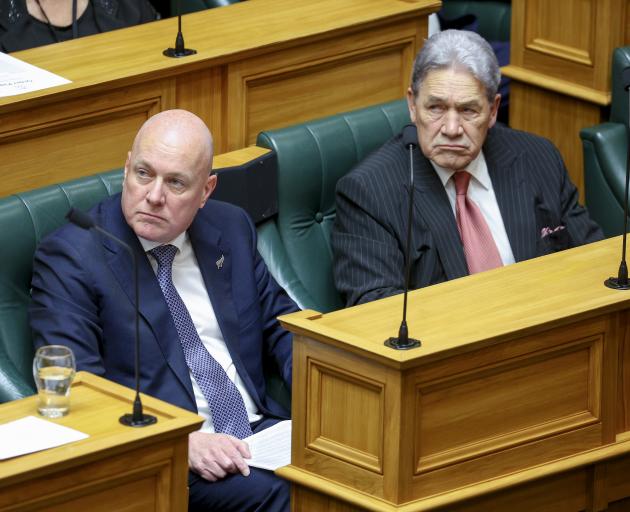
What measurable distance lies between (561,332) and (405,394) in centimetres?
42

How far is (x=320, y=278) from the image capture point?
4113 mm

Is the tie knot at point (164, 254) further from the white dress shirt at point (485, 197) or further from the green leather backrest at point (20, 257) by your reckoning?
the white dress shirt at point (485, 197)

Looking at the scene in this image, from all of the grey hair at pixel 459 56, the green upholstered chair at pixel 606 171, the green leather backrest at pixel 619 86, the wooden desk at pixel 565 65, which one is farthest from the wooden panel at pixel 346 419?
the wooden desk at pixel 565 65

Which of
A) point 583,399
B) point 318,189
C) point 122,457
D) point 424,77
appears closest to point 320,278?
point 318,189

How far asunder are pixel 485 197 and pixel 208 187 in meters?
0.74

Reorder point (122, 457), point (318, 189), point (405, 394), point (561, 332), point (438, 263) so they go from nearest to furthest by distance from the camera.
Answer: point (122, 457) < point (405, 394) < point (561, 332) < point (438, 263) < point (318, 189)

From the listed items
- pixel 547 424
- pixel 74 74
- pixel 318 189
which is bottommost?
pixel 547 424

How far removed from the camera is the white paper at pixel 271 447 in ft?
11.4

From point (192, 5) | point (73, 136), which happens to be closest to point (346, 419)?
point (73, 136)

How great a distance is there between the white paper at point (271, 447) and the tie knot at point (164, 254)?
16.1 inches

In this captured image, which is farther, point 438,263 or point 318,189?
point 318,189

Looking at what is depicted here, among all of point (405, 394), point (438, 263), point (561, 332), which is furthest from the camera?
point (438, 263)

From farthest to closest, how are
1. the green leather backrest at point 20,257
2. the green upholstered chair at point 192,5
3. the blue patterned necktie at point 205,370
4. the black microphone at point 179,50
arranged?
the green upholstered chair at point 192,5
the black microphone at point 179,50
the blue patterned necktie at point 205,370
the green leather backrest at point 20,257

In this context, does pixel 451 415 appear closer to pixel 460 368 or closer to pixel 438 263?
pixel 460 368
